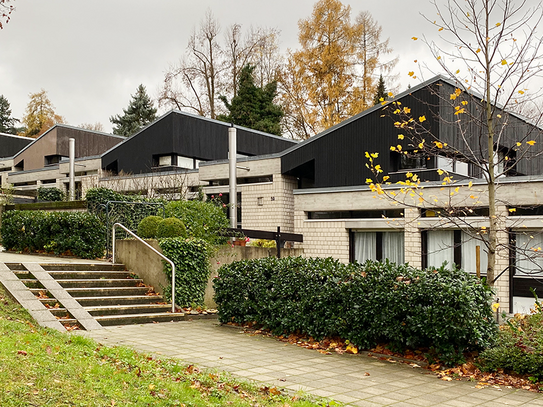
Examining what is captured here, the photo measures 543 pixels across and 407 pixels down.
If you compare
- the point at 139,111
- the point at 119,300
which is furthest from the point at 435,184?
the point at 139,111

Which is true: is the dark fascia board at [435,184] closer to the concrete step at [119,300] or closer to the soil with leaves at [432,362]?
the soil with leaves at [432,362]

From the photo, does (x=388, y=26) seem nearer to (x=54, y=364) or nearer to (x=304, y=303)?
(x=304, y=303)

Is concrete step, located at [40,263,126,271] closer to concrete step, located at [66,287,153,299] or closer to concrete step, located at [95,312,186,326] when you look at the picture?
concrete step, located at [66,287,153,299]

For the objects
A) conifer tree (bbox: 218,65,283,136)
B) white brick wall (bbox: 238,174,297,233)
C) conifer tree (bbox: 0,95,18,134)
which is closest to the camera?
white brick wall (bbox: 238,174,297,233)

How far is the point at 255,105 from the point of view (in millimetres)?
37875

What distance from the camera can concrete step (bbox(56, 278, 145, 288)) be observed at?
1163 cm

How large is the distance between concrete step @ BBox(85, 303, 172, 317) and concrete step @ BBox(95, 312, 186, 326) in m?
0.16

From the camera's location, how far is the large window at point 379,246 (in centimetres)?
1989

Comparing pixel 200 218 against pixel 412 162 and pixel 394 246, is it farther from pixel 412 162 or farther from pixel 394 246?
pixel 412 162

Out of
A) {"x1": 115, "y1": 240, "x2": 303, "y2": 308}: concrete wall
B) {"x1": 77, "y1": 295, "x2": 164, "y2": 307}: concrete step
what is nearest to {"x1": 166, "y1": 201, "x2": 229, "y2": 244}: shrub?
{"x1": 115, "y1": 240, "x2": 303, "y2": 308}: concrete wall

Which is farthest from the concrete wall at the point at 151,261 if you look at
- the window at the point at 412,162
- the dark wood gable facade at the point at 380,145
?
the window at the point at 412,162

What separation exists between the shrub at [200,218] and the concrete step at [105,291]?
2727mm

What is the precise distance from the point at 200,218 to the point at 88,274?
3.65 metres

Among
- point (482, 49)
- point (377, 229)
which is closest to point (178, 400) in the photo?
point (482, 49)
